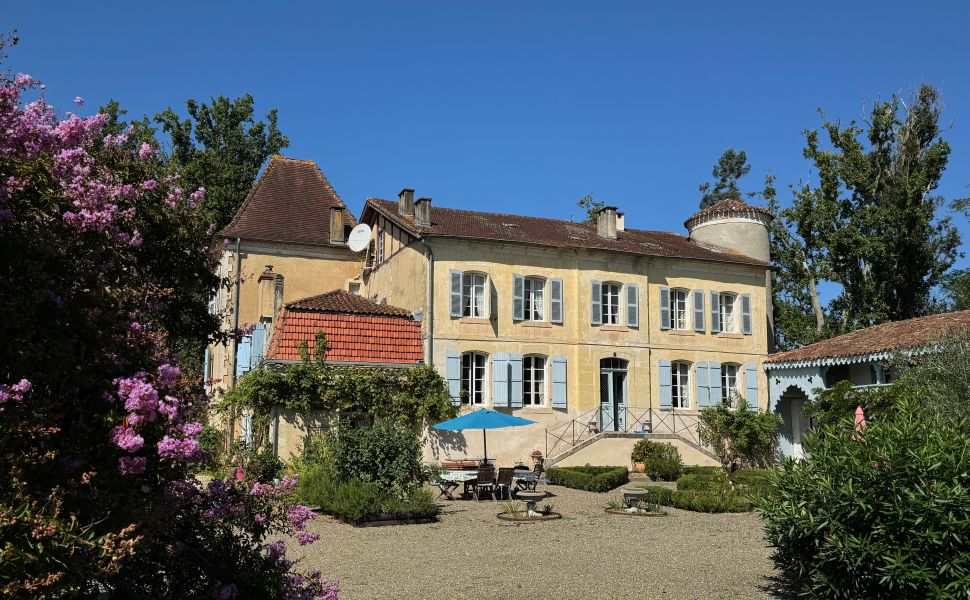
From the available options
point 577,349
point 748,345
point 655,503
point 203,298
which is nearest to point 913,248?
point 748,345

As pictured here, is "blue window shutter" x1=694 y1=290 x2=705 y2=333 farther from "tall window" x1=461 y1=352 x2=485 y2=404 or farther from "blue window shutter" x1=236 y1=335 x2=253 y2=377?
"blue window shutter" x1=236 y1=335 x2=253 y2=377

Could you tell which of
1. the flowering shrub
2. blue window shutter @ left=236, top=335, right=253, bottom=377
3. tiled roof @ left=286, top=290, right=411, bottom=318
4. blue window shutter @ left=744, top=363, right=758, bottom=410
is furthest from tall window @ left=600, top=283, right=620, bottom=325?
the flowering shrub

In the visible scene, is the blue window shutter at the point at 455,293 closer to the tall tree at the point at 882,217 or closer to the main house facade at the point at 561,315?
the main house facade at the point at 561,315

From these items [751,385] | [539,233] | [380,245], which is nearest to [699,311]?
[751,385]

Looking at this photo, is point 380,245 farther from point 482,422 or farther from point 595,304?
point 482,422

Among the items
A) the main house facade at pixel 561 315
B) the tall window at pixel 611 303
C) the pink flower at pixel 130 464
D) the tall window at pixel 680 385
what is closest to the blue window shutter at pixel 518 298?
the main house facade at pixel 561 315

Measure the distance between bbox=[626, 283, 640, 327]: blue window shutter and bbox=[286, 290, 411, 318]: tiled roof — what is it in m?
6.66

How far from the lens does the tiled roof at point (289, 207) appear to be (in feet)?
88.8

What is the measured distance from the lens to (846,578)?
700cm

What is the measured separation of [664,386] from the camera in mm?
24984

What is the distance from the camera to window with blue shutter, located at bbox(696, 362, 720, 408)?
25.6m

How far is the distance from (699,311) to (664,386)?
9.62 feet

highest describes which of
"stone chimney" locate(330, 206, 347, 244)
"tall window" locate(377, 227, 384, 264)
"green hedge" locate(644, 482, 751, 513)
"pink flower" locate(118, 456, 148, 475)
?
"stone chimney" locate(330, 206, 347, 244)

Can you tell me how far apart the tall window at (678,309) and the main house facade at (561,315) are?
4cm
